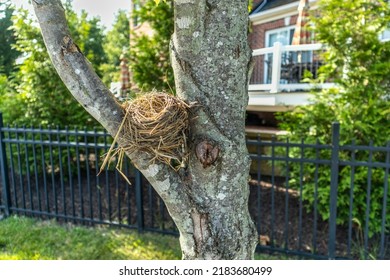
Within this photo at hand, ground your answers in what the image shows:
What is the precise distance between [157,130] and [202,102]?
27 cm

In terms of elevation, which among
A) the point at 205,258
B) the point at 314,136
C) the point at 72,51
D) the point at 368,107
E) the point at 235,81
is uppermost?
the point at 72,51

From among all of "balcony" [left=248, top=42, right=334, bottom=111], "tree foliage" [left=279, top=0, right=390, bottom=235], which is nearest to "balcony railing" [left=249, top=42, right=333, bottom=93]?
"balcony" [left=248, top=42, right=334, bottom=111]

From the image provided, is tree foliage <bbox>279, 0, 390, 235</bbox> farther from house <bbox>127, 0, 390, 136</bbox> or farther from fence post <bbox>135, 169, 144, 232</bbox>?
fence post <bbox>135, 169, 144, 232</bbox>

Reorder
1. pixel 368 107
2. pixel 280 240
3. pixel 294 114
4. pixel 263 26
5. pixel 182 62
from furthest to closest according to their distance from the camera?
pixel 263 26, pixel 294 114, pixel 280 240, pixel 368 107, pixel 182 62

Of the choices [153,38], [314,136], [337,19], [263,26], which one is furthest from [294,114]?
[263,26]

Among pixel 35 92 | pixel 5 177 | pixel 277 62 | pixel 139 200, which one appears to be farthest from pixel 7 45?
pixel 277 62

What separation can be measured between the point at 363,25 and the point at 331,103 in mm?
1032

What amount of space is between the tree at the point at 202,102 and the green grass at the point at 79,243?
2.08 meters

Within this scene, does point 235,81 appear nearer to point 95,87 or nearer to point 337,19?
point 95,87

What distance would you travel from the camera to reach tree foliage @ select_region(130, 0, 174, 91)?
547 cm

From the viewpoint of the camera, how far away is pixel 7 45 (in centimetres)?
584

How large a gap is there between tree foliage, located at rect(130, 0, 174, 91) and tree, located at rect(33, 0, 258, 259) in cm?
384

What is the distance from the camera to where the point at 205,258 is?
1756 millimetres

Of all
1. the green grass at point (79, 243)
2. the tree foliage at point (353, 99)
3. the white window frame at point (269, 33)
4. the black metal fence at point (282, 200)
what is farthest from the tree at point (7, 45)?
the white window frame at point (269, 33)
